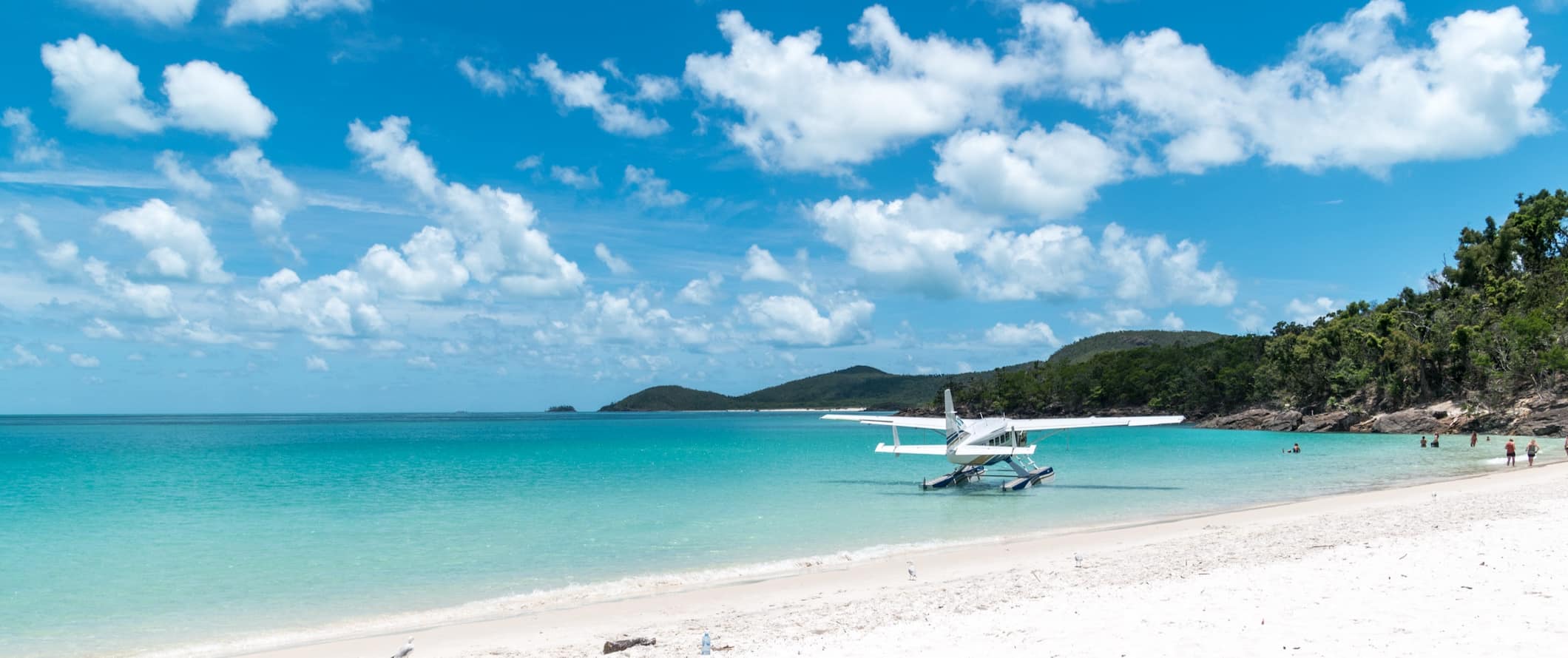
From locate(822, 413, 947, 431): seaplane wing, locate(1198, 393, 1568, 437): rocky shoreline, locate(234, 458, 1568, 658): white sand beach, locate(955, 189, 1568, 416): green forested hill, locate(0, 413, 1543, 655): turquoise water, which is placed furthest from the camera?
locate(955, 189, 1568, 416): green forested hill

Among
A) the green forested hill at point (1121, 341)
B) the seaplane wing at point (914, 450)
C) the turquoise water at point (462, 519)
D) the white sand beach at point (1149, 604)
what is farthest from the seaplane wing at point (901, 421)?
the green forested hill at point (1121, 341)

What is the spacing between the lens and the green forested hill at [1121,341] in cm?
17875

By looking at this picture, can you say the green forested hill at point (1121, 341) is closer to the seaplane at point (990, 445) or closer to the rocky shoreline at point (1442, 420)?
the rocky shoreline at point (1442, 420)

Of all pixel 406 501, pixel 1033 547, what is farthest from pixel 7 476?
pixel 1033 547

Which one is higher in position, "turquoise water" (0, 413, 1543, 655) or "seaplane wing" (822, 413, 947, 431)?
"seaplane wing" (822, 413, 947, 431)

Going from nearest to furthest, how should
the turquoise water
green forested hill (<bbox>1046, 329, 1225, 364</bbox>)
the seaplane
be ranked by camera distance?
the turquoise water, the seaplane, green forested hill (<bbox>1046, 329, 1225, 364</bbox>)

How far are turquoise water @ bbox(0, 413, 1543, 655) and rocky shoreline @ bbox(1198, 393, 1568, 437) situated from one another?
7.82 meters

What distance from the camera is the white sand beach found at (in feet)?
20.7

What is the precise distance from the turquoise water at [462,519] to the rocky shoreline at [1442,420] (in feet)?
25.7

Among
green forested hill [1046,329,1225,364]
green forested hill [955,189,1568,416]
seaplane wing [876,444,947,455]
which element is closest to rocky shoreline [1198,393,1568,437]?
green forested hill [955,189,1568,416]

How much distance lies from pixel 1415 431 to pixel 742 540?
5852 cm

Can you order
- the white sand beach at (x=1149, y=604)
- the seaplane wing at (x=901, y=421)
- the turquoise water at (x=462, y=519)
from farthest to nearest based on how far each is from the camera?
1. the seaplane wing at (x=901, y=421)
2. the turquoise water at (x=462, y=519)
3. the white sand beach at (x=1149, y=604)

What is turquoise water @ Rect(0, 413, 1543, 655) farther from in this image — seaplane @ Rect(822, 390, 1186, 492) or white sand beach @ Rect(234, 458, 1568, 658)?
white sand beach @ Rect(234, 458, 1568, 658)

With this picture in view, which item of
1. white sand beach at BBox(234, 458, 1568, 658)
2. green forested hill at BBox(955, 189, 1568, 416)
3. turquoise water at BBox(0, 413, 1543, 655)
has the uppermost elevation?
green forested hill at BBox(955, 189, 1568, 416)
